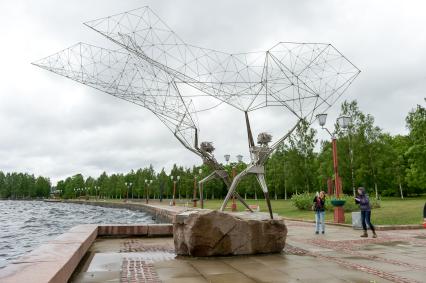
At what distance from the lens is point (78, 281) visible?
6.53m

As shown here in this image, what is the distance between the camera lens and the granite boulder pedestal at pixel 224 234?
9.04 metres

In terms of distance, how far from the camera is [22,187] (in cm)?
16075

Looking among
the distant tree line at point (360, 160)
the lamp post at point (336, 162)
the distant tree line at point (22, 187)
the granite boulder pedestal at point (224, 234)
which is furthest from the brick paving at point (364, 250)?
the distant tree line at point (22, 187)

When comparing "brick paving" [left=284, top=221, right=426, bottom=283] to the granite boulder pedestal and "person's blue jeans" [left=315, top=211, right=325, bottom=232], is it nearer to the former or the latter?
"person's blue jeans" [left=315, top=211, right=325, bottom=232]

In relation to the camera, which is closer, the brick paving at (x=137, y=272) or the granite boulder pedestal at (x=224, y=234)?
the brick paving at (x=137, y=272)

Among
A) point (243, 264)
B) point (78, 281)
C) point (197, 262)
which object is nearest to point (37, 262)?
point (78, 281)

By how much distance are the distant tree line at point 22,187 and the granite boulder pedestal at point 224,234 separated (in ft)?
555

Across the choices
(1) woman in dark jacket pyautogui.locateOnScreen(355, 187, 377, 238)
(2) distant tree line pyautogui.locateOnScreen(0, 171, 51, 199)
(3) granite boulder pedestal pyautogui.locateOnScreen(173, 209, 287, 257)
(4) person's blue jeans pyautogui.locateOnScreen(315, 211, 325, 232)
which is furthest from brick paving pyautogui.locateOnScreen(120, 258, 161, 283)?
(2) distant tree line pyautogui.locateOnScreen(0, 171, 51, 199)

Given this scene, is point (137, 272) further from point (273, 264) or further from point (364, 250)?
point (364, 250)

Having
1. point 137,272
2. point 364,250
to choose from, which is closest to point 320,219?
point 364,250

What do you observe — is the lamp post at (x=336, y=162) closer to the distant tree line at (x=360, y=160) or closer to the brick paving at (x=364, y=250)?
the brick paving at (x=364, y=250)

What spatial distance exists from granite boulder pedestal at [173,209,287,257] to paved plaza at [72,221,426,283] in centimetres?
30

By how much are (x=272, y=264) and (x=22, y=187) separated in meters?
173

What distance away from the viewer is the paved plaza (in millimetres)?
6777
